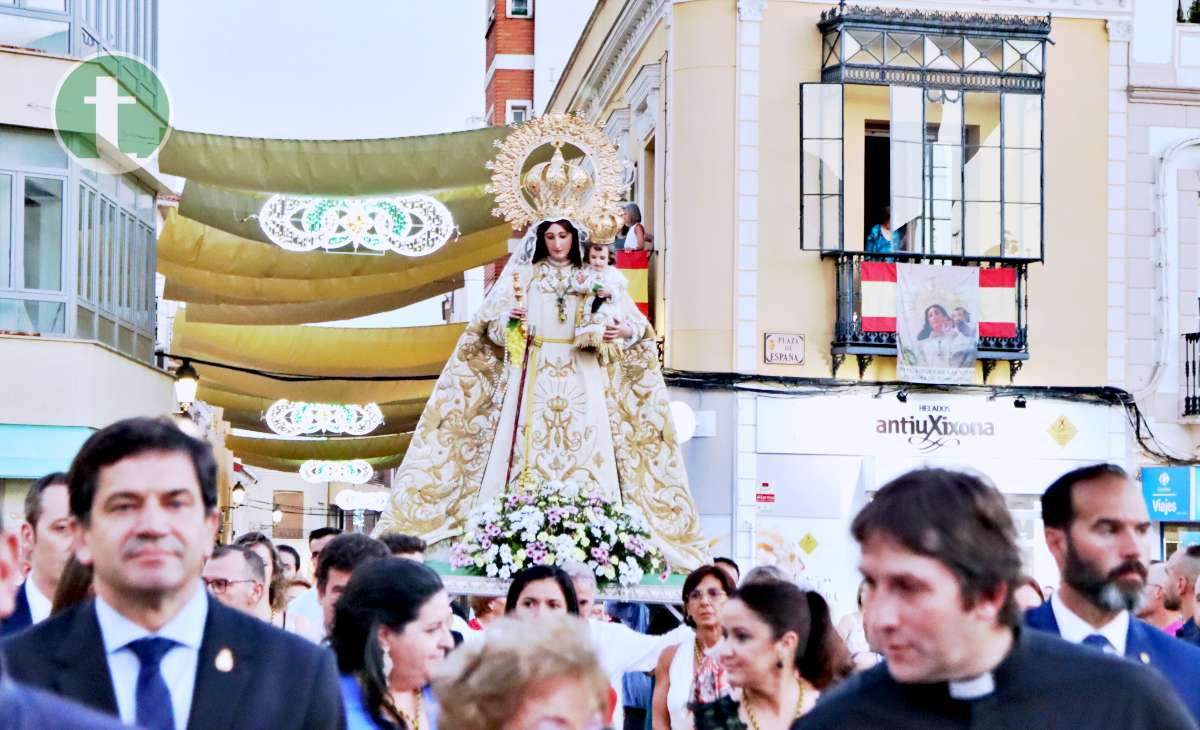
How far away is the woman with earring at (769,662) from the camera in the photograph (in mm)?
5410

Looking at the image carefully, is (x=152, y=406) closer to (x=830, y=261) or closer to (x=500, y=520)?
(x=830, y=261)

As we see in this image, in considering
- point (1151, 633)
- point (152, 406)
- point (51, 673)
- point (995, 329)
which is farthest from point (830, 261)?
point (51, 673)

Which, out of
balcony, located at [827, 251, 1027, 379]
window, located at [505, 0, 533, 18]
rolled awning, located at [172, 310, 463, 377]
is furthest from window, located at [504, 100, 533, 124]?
balcony, located at [827, 251, 1027, 379]

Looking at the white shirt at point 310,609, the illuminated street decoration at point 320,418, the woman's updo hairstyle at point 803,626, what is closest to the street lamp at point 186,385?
the white shirt at point 310,609

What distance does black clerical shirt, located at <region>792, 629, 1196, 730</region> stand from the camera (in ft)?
11.1

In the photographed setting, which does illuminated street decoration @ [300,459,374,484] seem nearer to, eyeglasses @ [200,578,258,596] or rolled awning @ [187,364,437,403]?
rolled awning @ [187,364,437,403]

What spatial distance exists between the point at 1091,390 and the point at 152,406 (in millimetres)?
10312

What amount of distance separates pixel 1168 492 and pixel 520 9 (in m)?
22.3

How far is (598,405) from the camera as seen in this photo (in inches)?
527

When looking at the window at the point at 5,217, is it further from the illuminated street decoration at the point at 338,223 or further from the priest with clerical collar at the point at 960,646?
the priest with clerical collar at the point at 960,646

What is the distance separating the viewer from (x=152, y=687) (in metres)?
3.61

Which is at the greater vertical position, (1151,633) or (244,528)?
(1151,633)

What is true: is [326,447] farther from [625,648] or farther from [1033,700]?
[1033,700]

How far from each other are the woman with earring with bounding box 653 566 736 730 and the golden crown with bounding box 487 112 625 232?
19.2ft
